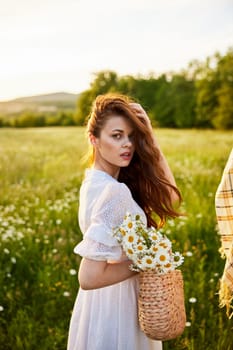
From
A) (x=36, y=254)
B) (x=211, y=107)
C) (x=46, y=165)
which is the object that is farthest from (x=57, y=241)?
(x=211, y=107)

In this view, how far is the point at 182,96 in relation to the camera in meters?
30.7

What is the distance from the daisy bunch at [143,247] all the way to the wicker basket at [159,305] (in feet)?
0.17

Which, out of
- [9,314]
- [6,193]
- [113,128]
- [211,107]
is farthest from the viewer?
[211,107]

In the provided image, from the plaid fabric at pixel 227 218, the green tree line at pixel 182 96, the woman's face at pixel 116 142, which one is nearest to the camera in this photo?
the plaid fabric at pixel 227 218

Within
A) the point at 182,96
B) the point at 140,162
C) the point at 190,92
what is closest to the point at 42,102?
the point at 182,96

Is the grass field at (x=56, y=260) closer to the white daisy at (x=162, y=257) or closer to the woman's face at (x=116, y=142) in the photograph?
the woman's face at (x=116, y=142)

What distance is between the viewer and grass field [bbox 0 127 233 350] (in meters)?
3.83

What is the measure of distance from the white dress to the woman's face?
82 mm

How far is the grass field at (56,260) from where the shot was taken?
383cm

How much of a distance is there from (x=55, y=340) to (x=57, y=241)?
1.42 metres

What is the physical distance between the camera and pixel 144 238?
2.23m

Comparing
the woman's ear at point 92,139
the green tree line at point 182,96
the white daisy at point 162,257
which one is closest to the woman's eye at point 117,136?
the woman's ear at point 92,139

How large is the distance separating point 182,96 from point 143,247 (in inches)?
1144

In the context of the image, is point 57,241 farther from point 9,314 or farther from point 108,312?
point 108,312
